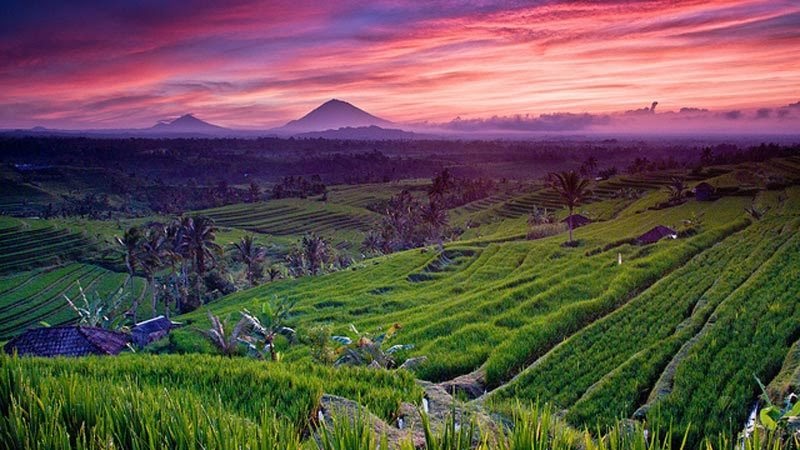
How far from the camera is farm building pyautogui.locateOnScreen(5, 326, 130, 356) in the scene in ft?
89.0

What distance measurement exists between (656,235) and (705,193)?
1023 inches

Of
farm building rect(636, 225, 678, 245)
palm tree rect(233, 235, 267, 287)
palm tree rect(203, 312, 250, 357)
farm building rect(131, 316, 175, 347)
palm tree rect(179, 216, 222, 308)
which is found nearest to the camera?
palm tree rect(203, 312, 250, 357)

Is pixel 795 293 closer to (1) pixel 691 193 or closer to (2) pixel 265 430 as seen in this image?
(2) pixel 265 430

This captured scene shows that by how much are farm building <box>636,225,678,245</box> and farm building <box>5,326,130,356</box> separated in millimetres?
33363

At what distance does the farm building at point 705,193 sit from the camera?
→ 59.3 m

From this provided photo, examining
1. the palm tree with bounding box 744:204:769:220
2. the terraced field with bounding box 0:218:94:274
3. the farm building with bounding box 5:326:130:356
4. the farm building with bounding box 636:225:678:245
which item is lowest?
the terraced field with bounding box 0:218:94:274

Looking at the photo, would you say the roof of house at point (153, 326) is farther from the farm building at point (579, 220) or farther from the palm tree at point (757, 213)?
the farm building at point (579, 220)

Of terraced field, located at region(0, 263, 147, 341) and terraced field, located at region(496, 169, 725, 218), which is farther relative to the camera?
terraced field, located at region(496, 169, 725, 218)

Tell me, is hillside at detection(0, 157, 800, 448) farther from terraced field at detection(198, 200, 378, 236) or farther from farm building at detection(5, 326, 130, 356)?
terraced field at detection(198, 200, 378, 236)

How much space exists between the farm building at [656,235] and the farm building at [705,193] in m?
22.8

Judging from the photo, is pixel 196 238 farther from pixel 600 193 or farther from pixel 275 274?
pixel 600 193

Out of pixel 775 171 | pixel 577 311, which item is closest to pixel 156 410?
pixel 577 311

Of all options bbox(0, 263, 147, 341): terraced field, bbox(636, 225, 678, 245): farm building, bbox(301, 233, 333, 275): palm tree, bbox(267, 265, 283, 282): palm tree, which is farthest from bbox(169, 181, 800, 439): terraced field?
bbox(0, 263, 147, 341): terraced field

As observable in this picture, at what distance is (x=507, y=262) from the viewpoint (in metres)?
41.3
